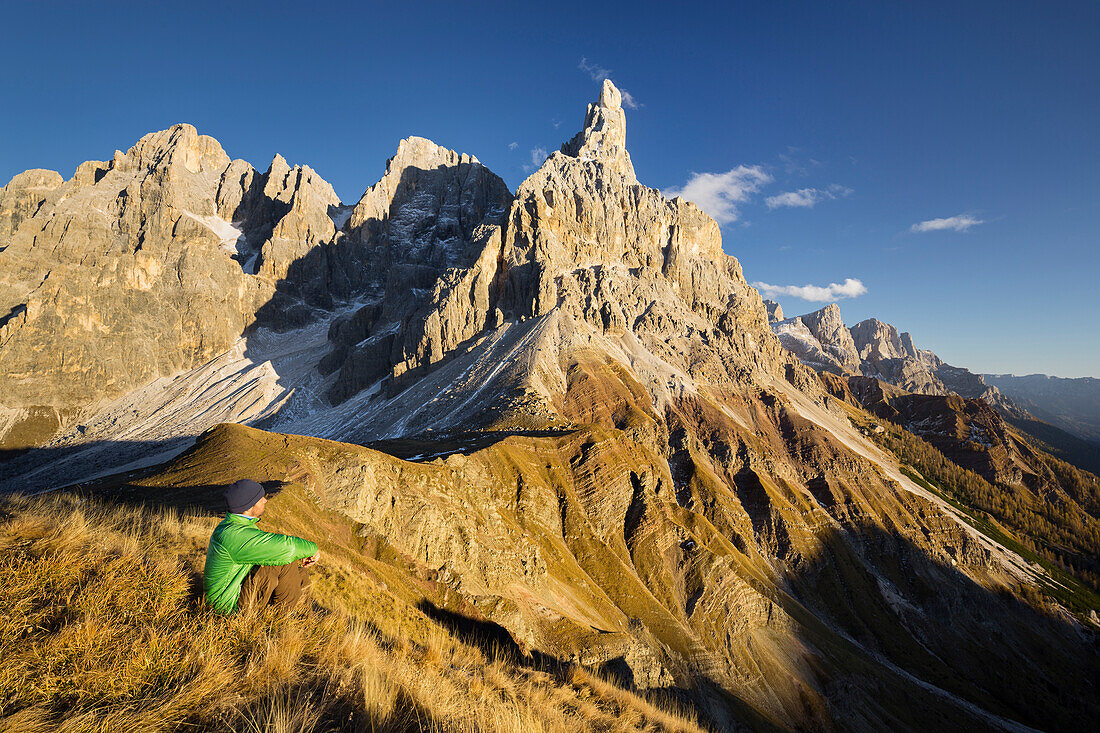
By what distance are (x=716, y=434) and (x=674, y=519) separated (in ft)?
134

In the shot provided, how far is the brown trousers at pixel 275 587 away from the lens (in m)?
5.11

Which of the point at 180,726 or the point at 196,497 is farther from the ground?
the point at 180,726

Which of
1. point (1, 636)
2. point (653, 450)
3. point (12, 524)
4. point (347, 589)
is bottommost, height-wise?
point (653, 450)

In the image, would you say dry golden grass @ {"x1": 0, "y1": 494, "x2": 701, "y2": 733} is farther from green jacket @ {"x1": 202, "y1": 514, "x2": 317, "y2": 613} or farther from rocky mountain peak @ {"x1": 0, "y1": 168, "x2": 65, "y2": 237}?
rocky mountain peak @ {"x1": 0, "y1": 168, "x2": 65, "y2": 237}

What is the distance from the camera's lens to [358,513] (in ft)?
69.6

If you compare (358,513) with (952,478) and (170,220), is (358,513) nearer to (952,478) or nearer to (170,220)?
(170,220)

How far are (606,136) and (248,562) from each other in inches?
6811

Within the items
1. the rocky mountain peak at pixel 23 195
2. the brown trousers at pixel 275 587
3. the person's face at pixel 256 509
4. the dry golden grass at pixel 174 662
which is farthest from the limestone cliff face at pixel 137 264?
the brown trousers at pixel 275 587

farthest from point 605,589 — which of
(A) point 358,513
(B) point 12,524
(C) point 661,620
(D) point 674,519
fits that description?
(B) point 12,524

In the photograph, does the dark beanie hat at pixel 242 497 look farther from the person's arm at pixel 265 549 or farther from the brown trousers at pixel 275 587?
the brown trousers at pixel 275 587

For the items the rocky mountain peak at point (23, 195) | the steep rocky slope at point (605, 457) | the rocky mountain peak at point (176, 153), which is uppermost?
the rocky mountain peak at point (176, 153)

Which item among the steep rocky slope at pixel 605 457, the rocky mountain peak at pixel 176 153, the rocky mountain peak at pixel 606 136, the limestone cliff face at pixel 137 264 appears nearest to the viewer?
the steep rocky slope at pixel 605 457

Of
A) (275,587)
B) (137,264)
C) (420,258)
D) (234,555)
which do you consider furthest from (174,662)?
(137,264)

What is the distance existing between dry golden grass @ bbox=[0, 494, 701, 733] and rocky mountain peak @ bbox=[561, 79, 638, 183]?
156882 mm
